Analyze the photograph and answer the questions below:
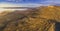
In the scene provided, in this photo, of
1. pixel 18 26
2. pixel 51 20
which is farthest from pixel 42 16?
pixel 18 26

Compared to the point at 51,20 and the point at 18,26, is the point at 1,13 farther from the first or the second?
the point at 51,20

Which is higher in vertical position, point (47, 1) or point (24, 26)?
point (47, 1)

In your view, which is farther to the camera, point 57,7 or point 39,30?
point 57,7

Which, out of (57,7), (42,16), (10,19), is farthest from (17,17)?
(57,7)

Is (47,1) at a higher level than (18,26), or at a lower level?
higher

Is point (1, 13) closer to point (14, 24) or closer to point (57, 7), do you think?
point (14, 24)

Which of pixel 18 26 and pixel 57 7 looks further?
pixel 57 7
